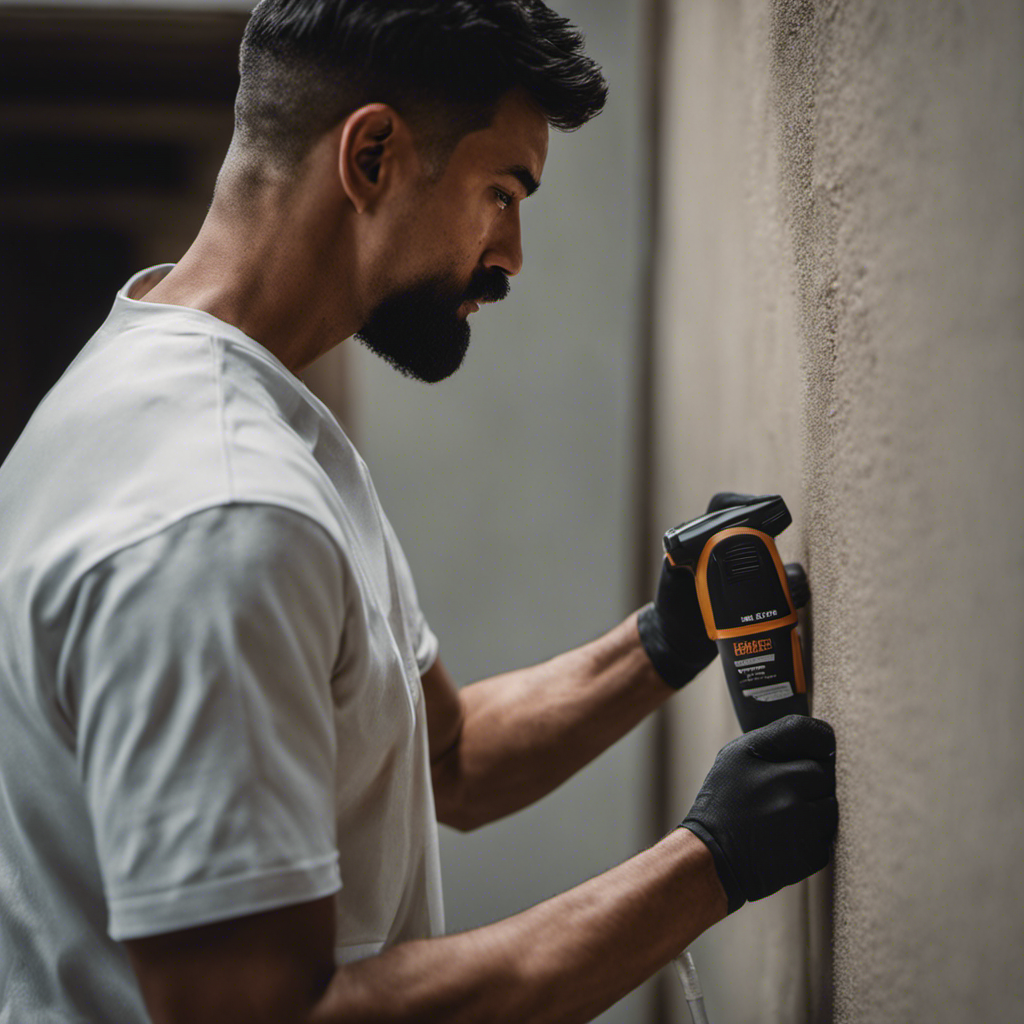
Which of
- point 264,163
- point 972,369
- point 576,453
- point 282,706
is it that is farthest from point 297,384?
point 576,453

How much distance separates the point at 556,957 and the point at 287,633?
0.28m

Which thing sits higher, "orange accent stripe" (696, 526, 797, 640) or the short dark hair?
the short dark hair

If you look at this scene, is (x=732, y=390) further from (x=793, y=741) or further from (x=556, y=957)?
(x=556, y=957)

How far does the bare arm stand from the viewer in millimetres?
523

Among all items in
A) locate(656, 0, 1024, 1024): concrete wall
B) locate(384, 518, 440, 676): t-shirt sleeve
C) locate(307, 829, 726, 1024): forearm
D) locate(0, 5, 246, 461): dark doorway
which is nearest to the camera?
locate(656, 0, 1024, 1024): concrete wall

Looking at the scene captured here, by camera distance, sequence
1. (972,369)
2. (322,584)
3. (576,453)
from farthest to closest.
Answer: (576,453)
(322,584)
(972,369)

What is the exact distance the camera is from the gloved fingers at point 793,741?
71 centimetres

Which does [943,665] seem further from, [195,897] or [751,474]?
[751,474]

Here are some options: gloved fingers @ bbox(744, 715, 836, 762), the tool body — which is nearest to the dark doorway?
→ the tool body

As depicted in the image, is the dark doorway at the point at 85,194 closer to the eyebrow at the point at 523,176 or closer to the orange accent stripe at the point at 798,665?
the eyebrow at the point at 523,176

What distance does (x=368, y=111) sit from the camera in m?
0.73

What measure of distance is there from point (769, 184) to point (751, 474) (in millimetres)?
303

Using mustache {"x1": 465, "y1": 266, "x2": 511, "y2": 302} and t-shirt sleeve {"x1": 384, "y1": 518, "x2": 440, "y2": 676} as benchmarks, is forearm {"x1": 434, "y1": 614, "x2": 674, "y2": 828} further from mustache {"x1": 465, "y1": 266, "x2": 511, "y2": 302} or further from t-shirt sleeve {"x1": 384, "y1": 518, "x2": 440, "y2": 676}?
mustache {"x1": 465, "y1": 266, "x2": 511, "y2": 302}

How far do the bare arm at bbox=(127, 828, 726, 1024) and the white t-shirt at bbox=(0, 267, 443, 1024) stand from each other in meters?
0.02
